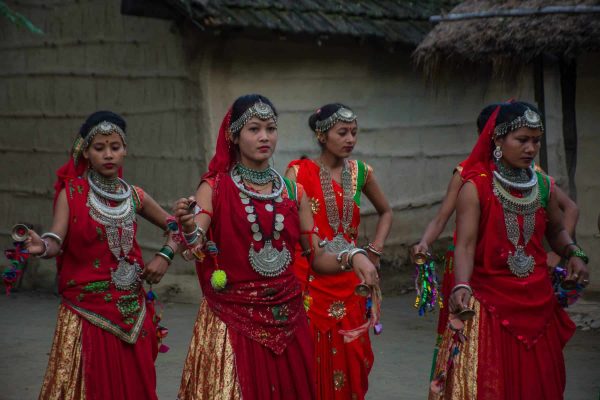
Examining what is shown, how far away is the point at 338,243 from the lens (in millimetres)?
6750

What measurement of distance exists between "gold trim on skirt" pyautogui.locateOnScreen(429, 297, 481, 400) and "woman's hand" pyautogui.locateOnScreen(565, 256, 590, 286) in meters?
0.56

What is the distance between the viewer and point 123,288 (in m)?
6.08

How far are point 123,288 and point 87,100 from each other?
5718 millimetres

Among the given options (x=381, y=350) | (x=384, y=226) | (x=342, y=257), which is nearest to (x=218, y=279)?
(x=342, y=257)

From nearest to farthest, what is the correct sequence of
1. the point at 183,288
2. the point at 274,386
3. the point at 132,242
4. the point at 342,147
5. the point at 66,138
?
the point at 274,386
the point at 132,242
the point at 342,147
the point at 183,288
the point at 66,138

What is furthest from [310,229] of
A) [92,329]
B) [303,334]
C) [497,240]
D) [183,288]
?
[183,288]

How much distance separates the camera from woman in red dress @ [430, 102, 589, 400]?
18.8 ft

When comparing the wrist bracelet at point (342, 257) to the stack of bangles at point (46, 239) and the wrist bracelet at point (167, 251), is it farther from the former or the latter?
A: the stack of bangles at point (46, 239)

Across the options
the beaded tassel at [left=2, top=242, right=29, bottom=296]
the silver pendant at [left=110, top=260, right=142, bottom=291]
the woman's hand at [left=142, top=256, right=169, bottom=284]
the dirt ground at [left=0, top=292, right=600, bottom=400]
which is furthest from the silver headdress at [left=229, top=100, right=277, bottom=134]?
the dirt ground at [left=0, top=292, right=600, bottom=400]

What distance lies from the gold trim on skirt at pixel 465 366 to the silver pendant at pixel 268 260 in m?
1.03

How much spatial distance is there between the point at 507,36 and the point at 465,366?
4.57 m

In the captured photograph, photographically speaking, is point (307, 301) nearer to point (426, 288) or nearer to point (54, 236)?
point (426, 288)

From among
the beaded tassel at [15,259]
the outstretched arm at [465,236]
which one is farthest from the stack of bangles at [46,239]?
the outstretched arm at [465,236]

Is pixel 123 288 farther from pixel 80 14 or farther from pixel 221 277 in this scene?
pixel 80 14
